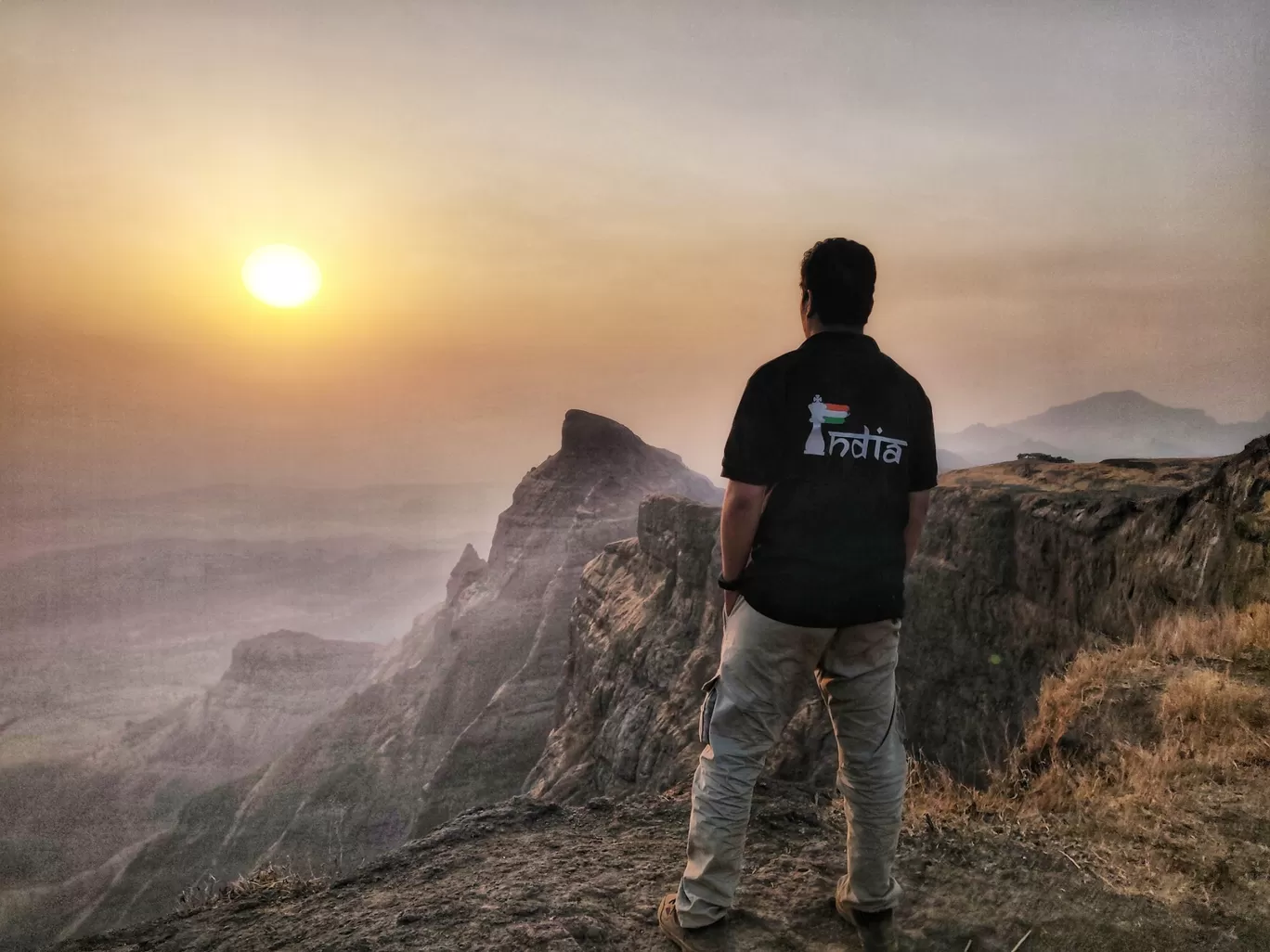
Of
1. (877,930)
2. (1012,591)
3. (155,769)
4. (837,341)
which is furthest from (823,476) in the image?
(155,769)

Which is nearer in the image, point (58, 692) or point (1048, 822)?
point (1048, 822)

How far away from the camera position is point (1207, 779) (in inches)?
172

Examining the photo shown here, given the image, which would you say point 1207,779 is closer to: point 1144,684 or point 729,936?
point 1144,684

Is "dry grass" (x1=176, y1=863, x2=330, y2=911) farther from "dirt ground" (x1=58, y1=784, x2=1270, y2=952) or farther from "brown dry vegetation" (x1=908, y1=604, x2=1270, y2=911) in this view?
"brown dry vegetation" (x1=908, y1=604, x2=1270, y2=911)

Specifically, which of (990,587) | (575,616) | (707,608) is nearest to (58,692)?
(575,616)

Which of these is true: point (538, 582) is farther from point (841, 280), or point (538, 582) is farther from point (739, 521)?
point (841, 280)

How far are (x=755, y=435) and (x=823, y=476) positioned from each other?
33 centimetres

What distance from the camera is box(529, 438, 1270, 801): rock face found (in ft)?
31.0

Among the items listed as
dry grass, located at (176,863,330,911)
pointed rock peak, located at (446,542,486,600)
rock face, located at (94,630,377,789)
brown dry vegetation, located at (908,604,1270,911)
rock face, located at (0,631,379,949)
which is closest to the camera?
brown dry vegetation, located at (908,604,1270,911)

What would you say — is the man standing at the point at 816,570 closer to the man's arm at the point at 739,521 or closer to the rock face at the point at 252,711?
the man's arm at the point at 739,521

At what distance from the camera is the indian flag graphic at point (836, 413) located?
9.64 ft

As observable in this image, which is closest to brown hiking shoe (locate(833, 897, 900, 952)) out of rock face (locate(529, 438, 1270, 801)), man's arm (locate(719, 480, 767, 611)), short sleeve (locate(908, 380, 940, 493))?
man's arm (locate(719, 480, 767, 611))

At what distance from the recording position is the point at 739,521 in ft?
9.66

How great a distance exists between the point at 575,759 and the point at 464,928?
3367 cm
